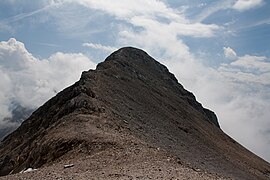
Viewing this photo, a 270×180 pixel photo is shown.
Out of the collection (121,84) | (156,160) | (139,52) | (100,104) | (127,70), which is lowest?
(156,160)

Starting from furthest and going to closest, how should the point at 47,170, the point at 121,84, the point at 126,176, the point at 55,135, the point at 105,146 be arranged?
the point at 121,84, the point at 55,135, the point at 105,146, the point at 47,170, the point at 126,176

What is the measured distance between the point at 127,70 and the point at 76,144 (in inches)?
1921

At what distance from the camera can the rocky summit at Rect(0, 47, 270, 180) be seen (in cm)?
2361

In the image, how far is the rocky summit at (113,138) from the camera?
23609mm

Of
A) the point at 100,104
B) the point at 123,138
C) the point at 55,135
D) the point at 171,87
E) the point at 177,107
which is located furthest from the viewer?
the point at 171,87

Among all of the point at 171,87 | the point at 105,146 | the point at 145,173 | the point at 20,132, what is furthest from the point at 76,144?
the point at 171,87

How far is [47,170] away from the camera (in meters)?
24.6

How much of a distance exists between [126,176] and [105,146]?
32.3 ft

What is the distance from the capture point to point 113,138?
104ft

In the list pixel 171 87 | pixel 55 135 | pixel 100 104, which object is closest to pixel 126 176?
pixel 55 135

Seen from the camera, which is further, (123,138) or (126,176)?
(123,138)

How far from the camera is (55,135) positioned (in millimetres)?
37188

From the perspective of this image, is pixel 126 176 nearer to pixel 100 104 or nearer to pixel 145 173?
pixel 145 173

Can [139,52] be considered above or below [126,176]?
above
